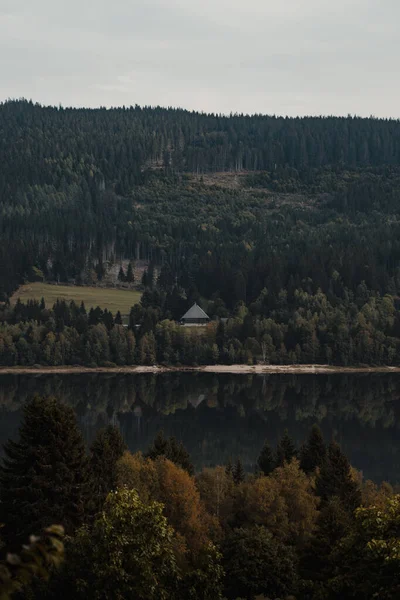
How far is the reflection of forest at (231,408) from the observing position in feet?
286

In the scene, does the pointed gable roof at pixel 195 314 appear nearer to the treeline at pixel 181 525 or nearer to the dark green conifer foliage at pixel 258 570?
the treeline at pixel 181 525

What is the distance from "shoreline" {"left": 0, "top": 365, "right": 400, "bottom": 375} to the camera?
14825 cm

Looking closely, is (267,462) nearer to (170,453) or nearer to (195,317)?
(170,453)

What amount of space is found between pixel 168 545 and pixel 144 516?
4.11ft

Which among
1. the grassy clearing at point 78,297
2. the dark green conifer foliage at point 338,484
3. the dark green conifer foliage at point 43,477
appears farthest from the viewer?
the grassy clearing at point 78,297

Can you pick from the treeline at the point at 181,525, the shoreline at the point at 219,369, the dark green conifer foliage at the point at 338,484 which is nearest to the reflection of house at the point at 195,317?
the shoreline at the point at 219,369

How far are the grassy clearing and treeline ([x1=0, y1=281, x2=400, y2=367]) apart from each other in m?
14.2

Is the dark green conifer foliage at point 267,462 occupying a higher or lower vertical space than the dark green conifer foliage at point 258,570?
lower

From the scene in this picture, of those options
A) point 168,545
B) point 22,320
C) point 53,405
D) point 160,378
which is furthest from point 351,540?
point 22,320

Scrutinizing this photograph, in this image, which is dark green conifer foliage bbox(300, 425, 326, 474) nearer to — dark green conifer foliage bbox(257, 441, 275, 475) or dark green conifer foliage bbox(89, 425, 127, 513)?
dark green conifer foliage bbox(257, 441, 275, 475)

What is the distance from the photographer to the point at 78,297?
190m

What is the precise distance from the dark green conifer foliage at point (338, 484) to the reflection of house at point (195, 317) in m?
131

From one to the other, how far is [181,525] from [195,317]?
456ft

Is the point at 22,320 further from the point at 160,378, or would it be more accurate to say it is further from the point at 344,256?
the point at 344,256
